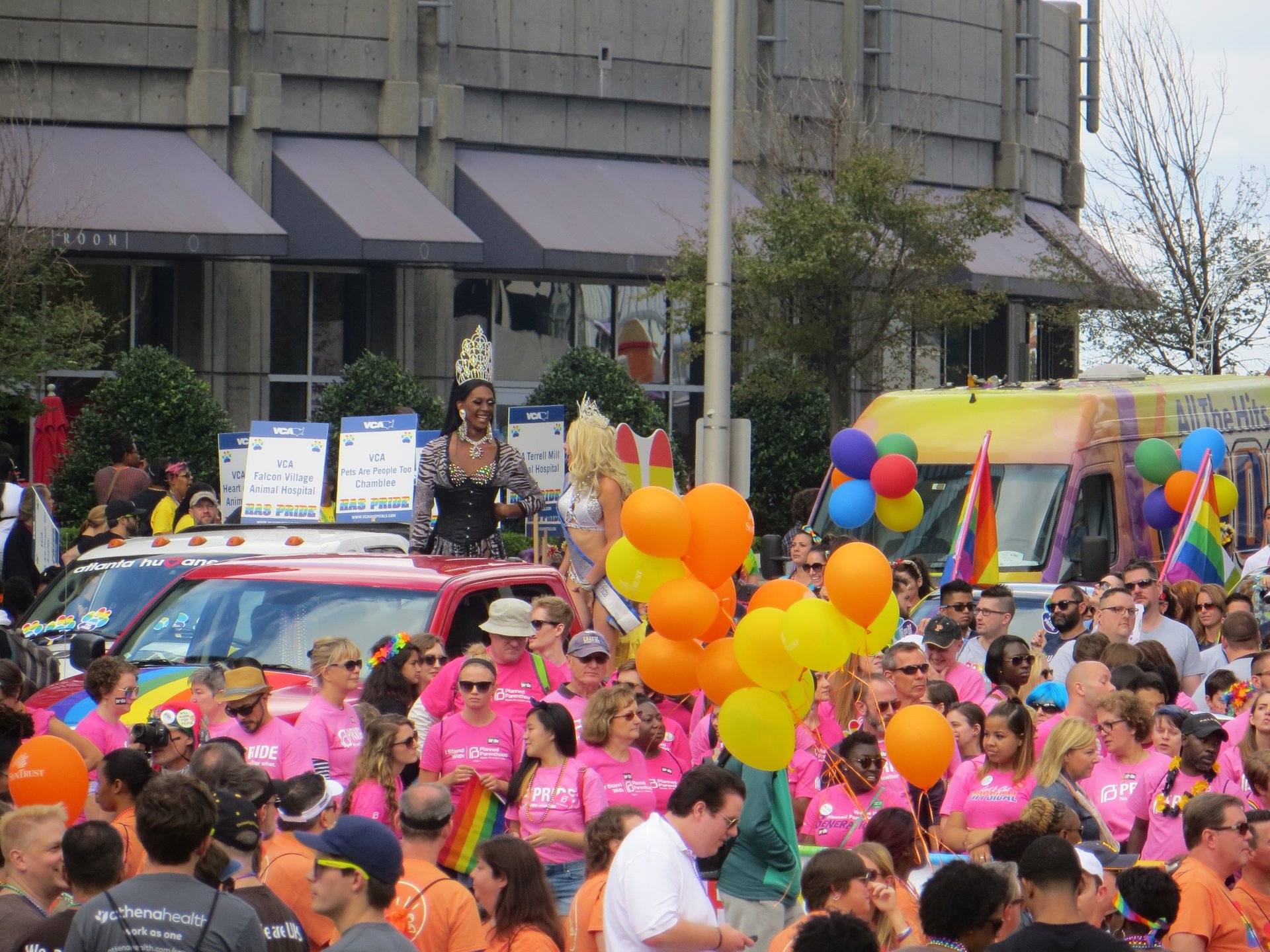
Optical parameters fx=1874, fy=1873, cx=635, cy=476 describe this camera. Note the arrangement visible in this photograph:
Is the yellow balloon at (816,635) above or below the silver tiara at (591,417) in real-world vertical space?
below

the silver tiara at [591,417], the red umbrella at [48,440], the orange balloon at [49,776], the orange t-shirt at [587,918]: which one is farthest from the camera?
the red umbrella at [48,440]

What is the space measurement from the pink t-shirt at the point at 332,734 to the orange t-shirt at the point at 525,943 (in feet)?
8.00

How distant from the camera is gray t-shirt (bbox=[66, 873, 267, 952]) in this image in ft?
16.1

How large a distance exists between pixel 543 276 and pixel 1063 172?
1396 centimetres

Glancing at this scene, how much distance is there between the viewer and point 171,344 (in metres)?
26.5

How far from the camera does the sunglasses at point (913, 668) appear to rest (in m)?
9.05

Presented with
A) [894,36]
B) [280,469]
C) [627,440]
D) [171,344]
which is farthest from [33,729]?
[894,36]

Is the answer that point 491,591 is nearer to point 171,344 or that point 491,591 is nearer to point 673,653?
point 673,653

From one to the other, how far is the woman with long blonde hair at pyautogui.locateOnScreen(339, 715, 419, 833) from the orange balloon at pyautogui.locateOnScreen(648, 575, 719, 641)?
3.90ft

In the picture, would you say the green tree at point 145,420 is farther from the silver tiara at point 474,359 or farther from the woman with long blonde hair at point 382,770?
the woman with long blonde hair at point 382,770

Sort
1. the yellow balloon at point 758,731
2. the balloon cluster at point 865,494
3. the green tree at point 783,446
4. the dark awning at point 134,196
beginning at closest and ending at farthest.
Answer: the yellow balloon at point 758,731
the balloon cluster at point 865,494
the dark awning at point 134,196
the green tree at point 783,446

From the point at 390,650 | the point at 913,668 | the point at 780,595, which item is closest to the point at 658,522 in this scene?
the point at 780,595

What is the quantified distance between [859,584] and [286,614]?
361 cm

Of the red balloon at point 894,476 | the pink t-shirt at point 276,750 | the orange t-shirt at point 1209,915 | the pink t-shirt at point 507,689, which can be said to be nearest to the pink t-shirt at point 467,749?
the pink t-shirt at point 507,689
